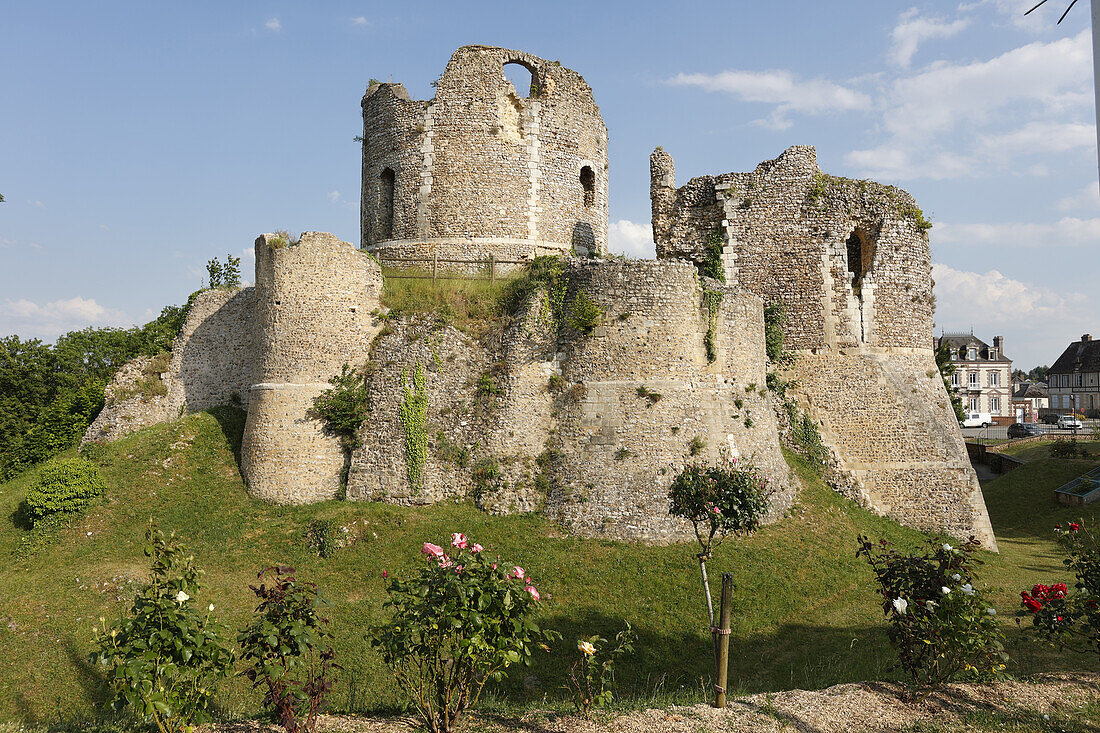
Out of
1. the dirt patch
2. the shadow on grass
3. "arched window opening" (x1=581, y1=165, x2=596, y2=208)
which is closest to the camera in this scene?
the dirt patch

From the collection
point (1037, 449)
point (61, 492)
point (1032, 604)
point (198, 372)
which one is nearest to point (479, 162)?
point (198, 372)

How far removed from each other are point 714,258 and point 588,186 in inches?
188

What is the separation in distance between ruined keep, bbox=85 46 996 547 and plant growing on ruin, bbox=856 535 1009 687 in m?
7.03

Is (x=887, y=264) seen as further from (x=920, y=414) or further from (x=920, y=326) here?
(x=920, y=414)

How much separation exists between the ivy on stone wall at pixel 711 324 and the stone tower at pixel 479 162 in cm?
599

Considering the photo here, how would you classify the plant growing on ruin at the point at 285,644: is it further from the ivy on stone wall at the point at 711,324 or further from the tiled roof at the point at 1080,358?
the tiled roof at the point at 1080,358

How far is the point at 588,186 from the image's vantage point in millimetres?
21672

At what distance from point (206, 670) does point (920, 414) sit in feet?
60.3

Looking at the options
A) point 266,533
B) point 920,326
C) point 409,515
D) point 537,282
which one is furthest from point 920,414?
point 266,533

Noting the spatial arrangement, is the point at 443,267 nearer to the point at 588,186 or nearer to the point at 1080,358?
the point at 588,186

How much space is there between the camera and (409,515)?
14977 mm

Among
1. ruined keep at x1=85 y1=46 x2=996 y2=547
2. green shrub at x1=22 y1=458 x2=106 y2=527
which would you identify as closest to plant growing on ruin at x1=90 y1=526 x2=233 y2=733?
ruined keep at x1=85 y1=46 x2=996 y2=547

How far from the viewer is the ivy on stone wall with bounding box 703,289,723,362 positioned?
16.1 meters

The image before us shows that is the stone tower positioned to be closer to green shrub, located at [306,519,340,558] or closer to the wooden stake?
green shrub, located at [306,519,340,558]
